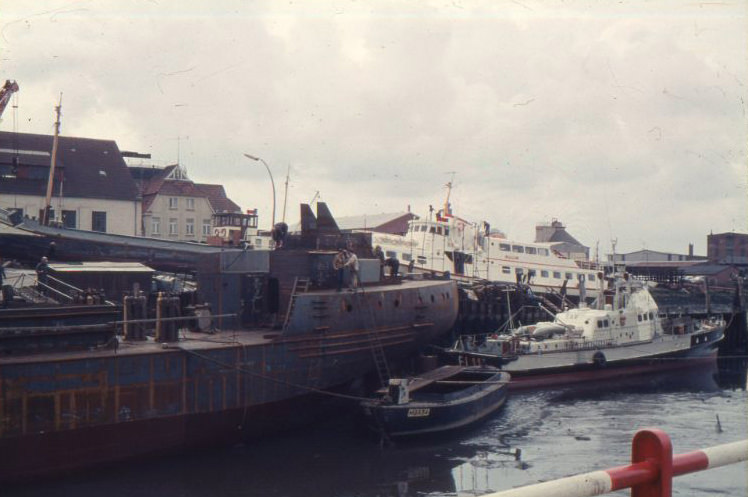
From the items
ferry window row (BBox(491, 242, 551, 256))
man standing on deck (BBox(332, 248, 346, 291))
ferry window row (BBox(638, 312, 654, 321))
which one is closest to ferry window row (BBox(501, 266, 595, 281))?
ferry window row (BBox(491, 242, 551, 256))

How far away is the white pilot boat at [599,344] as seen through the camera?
29.9 m

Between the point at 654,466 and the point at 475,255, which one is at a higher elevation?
the point at 475,255

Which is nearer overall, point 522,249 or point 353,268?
point 353,268

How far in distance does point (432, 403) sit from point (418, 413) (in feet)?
2.66

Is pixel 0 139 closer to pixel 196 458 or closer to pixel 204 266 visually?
pixel 204 266

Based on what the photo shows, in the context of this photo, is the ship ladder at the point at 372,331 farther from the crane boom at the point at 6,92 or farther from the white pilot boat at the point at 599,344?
the crane boom at the point at 6,92

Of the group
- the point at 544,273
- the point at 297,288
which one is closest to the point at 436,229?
the point at 544,273

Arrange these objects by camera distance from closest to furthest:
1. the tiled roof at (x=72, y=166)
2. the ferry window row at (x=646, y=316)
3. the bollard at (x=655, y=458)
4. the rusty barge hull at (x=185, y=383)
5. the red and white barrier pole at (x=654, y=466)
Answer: the red and white barrier pole at (x=654, y=466), the bollard at (x=655, y=458), the rusty barge hull at (x=185, y=383), the ferry window row at (x=646, y=316), the tiled roof at (x=72, y=166)

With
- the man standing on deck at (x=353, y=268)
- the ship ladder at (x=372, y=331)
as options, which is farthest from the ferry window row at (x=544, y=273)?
the man standing on deck at (x=353, y=268)

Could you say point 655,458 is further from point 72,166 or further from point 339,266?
point 72,166

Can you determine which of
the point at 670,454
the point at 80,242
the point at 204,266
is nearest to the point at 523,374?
the point at 204,266

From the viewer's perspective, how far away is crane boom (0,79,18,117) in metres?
28.8

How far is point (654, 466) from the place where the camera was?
2.84 m

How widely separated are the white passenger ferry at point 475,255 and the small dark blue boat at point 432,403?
64.1 feet
